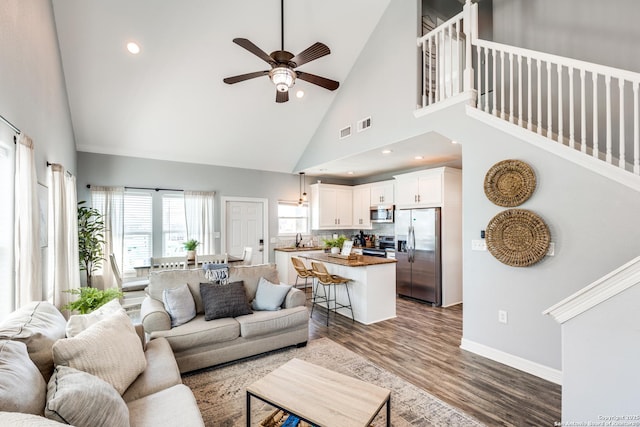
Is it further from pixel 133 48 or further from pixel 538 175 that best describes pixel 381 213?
pixel 133 48

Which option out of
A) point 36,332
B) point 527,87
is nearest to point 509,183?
point 527,87

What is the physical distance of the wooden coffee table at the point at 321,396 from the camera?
1.59 metres

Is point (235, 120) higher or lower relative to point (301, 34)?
lower

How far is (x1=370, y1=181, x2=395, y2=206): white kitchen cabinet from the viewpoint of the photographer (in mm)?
6500

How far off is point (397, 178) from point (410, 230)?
1.11m

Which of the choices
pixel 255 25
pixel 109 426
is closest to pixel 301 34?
pixel 255 25

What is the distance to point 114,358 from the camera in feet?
5.78

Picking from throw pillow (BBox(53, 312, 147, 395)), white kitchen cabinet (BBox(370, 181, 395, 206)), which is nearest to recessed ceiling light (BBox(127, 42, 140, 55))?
throw pillow (BBox(53, 312, 147, 395))

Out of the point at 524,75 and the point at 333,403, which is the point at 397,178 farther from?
the point at 333,403

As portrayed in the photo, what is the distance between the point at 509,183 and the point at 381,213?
372 cm

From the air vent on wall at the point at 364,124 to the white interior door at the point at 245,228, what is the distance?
298cm

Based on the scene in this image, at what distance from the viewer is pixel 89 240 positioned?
448cm

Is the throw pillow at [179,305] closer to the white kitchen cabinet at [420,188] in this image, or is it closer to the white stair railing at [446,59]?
the white stair railing at [446,59]

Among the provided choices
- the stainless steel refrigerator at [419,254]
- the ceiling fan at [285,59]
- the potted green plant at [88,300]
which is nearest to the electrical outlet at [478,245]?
the stainless steel refrigerator at [419,254]
